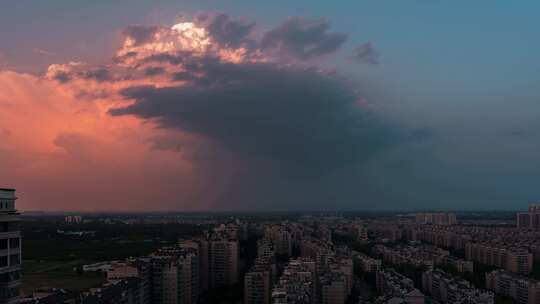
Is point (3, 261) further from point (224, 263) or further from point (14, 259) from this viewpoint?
point (224, 263)

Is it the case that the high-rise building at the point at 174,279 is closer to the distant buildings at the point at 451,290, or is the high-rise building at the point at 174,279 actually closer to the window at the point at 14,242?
the distant buildings at the point at 451,290

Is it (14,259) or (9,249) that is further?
(14,259)

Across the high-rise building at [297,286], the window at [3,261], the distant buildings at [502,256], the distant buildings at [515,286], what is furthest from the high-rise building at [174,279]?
the distant buildings at [502,256]

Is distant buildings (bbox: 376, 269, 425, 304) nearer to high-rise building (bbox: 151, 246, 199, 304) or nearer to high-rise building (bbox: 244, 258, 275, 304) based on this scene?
high-rise building (bbox: 244, 258, 275, 304)

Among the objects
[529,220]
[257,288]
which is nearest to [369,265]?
[257,288]

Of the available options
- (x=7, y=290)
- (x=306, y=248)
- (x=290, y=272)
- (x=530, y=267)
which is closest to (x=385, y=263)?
(x=306, y=248)

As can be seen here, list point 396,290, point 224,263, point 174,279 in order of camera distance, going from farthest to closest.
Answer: point 224,263 → point 396,290 → point 174,279
